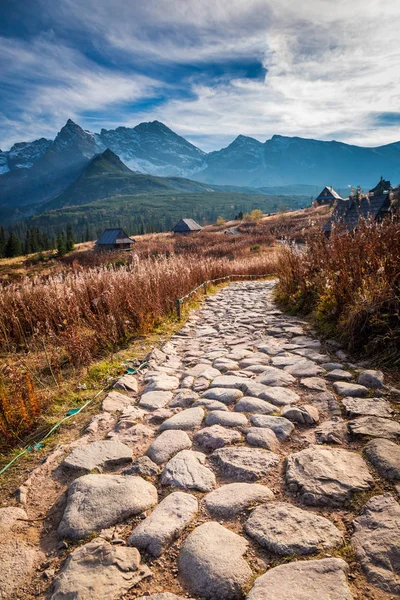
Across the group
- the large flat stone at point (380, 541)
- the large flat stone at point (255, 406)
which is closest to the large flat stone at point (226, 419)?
the large flat stone at point (255, 406)

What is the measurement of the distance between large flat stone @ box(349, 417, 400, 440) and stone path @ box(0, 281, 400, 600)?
0.01 metres

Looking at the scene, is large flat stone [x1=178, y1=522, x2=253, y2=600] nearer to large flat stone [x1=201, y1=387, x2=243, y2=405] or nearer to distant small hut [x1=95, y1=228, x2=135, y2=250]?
large flat stone [x1=201, y1=387, x2=243, y2=405]

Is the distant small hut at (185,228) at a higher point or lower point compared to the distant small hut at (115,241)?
higher

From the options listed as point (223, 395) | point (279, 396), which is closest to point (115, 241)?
point (223, 395)

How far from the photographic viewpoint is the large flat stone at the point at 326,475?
1.84 m

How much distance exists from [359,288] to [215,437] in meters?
3.11

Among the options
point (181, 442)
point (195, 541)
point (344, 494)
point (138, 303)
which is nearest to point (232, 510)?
point (195, 541)

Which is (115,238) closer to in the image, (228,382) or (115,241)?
(115,241)

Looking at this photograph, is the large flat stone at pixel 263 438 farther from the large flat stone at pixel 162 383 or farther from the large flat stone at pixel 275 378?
the large flat stone at pixel 162 383

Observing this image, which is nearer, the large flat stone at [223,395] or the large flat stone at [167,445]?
the large flat stone at [167,445]

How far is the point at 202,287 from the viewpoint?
11070 mm

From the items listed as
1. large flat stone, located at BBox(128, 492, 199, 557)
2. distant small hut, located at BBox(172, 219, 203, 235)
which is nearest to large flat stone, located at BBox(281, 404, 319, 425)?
large flat stone, located at BBox(128, 492, 199, 557)

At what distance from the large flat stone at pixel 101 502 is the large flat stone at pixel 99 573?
0.16 metres

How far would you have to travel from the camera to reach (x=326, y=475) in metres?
1.98
